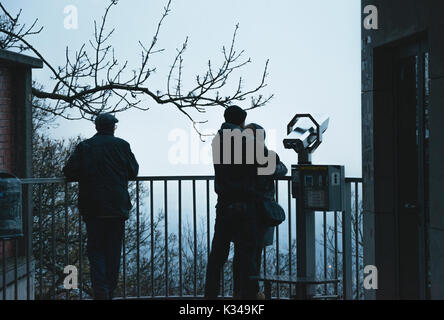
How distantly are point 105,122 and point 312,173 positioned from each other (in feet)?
7.68

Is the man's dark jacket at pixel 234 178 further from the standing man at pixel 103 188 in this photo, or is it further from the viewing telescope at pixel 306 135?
the standing man at pixel 103 188

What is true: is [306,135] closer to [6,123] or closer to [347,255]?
[347,255]

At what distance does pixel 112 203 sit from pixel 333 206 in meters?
2.37

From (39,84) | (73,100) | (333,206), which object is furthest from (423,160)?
(39,84)

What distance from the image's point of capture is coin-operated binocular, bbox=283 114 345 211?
18.5 feet

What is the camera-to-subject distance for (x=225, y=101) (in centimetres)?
1571

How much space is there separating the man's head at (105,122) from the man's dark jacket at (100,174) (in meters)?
0.06

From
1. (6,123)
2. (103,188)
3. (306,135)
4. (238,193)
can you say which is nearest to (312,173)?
(306,135)

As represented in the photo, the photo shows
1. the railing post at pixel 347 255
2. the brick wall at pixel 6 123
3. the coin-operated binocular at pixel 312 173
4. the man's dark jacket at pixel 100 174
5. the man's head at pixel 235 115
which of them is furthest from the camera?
the brick wall at pixel 6 123

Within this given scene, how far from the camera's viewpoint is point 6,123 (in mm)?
8477

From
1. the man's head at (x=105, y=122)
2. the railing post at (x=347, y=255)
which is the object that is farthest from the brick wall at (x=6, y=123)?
the railing post at (x=347, y=255)

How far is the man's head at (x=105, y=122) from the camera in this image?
6.92 meters
